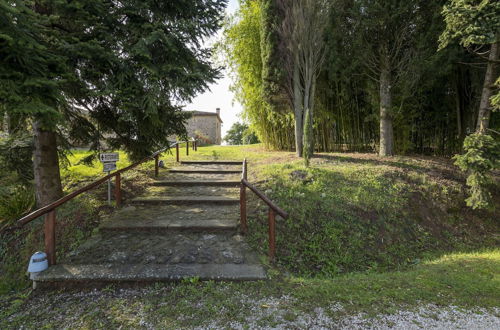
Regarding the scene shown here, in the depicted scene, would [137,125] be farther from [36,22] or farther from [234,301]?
[234,301]

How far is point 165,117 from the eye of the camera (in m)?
4.61

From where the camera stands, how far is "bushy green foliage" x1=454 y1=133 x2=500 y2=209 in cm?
469

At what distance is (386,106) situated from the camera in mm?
7609

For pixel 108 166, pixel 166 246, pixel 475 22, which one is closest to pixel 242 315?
pixel 166 246

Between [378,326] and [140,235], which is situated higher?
[140,235]

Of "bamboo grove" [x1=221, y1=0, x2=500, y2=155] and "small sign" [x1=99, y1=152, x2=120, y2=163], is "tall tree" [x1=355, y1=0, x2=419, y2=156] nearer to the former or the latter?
"bamboo grove" [x1=221, y1=0, x2=500, y2=155]

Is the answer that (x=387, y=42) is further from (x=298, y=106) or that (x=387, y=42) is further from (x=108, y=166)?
(x=108, y=166)

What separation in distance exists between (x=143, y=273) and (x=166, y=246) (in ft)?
1.92

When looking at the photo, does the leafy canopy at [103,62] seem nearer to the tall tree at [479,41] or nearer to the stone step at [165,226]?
A: the stone step at [165,226]

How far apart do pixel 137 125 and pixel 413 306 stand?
197 inches

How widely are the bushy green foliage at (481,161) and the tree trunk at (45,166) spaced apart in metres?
8.05

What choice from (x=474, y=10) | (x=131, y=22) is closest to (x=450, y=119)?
(x=474, y=10)

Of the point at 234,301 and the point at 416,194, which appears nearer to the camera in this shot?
the point at 234,301

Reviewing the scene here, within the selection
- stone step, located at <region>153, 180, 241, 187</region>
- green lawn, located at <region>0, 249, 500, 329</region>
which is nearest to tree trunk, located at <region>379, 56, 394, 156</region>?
stone step, located at <region>153, 180, 241, 187</region>
